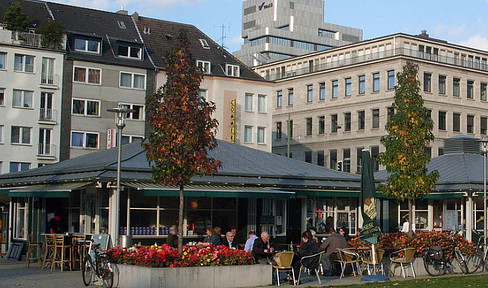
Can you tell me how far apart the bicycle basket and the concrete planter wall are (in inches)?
208

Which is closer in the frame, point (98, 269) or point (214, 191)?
point (98, 269)

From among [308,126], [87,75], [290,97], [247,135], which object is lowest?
[247,135]

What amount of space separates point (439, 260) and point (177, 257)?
7.85 meters

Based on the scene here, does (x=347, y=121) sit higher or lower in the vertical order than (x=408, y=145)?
higher

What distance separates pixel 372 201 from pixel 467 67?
193ft

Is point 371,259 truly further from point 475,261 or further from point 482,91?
point 482,91

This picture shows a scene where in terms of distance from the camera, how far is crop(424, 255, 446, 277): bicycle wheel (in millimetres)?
23000

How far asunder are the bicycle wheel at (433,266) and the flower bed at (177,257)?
5605mm

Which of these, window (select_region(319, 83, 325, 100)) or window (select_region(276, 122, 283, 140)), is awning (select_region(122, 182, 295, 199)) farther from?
window (select_region(276, 122, 283, 140))

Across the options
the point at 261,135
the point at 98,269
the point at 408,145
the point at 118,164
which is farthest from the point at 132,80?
the point at 98,269

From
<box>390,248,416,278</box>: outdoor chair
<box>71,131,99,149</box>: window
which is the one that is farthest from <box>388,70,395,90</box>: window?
<box>390,248,416,278</box>: outdoor chair

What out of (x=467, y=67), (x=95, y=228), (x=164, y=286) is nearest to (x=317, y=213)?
(x=95, y=228)

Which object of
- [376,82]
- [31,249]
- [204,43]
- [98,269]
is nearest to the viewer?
[98,269]

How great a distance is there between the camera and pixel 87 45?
→ 62.9 m
